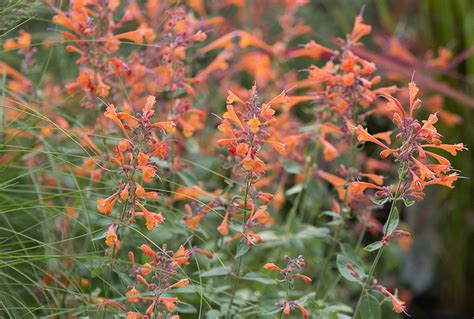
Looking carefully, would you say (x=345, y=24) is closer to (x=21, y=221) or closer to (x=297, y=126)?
(x=297, y=126)

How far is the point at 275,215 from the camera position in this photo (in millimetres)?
3020

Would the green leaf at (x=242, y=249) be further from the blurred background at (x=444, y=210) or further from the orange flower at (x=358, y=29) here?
the blurred background at (x=444, y=210)

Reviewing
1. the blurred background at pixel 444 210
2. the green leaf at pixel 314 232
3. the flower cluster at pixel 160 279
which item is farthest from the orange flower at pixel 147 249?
the blurred background at pixel 444 210

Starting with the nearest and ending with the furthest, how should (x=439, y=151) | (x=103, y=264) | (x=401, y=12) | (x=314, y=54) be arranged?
(x=103, y=264), (x=314, y=54), (x=439, y=151), (x=401, y=12)

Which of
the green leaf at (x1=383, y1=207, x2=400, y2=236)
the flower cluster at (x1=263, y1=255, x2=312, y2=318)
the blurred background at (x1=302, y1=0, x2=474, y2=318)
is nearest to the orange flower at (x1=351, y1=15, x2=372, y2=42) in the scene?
the green leaf at (x1=383, y1=207, x2=400, y2=236)

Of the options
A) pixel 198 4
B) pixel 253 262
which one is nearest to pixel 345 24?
pixel 198 4

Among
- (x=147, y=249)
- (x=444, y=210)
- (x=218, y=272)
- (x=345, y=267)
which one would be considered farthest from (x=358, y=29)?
(x=444, y=210)

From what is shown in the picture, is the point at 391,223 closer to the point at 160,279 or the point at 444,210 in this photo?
the point at 160,279

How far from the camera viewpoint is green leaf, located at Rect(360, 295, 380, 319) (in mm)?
1770

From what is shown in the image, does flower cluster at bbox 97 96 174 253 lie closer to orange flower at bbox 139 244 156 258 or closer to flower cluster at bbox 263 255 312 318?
orange flower at bbox 139 244 156 258

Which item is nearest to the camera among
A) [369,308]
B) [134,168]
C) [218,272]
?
[134,168]

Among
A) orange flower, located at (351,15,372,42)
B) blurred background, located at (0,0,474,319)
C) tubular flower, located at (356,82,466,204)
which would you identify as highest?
orange flower, located at (351,15,372,42)

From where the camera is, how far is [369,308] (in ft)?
5.83

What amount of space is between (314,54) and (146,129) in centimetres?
82
